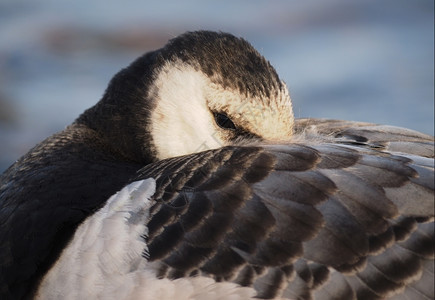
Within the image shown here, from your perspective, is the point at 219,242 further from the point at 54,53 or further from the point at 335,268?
the point at 54,53

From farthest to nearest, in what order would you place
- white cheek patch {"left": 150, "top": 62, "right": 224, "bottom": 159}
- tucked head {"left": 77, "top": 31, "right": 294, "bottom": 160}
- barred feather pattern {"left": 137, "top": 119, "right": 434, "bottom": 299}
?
white cheek patch {"left": 150, "top": 62, "right": 224, "bottom": 159} → tucked head {"left": 77, "top": 31, "right": 294, "bottom": 160} → barred feather pattern {"left": 137, "top": 119, "right": 434, "bottom": 299}

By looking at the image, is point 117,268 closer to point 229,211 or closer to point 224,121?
point 229,211

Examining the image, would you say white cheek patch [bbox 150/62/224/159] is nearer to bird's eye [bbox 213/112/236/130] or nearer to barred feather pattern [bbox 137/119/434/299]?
bird's eye [bbox 213/112/236/130]

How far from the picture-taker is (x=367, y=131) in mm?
4348

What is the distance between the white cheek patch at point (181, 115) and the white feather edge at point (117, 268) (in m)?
0.62

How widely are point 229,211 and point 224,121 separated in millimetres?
801

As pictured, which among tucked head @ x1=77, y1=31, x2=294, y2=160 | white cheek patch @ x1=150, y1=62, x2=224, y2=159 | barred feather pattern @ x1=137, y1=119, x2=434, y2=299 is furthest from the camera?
white cheek patch @ x1=150, y1=62, x2=224, y2=159

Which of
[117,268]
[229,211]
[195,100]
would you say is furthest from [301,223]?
[195,100]

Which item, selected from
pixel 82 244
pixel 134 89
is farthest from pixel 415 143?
pixel 82 244

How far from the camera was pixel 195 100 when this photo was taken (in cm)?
415

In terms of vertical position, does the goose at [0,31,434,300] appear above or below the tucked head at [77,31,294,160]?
below

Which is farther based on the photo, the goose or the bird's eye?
the bird's eye

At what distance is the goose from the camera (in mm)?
3268

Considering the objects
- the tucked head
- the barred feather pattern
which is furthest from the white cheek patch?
the barred feather pattern
